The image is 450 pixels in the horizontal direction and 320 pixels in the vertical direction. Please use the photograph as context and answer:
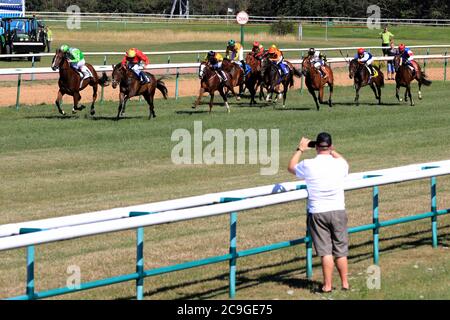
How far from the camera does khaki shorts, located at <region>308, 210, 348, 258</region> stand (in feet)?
30.5

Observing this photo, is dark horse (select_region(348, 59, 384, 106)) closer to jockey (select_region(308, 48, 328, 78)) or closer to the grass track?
the grass track

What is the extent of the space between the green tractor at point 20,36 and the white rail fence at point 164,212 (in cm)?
3837

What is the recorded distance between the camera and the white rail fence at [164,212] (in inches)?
296

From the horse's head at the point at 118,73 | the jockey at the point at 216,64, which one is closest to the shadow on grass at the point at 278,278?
the horse's head at the point at 118,73

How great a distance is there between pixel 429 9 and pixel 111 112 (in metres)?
63.8

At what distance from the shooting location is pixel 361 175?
10602 mm

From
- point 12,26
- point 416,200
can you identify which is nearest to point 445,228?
point 416,200

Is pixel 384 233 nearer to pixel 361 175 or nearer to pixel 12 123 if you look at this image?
pixel 361 175

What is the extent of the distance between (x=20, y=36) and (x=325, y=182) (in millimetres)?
40519

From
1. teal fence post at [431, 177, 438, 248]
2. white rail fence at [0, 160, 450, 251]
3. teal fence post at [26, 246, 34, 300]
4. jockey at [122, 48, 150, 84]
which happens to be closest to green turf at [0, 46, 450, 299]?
teal fence post at [431, 177, 438, 248]

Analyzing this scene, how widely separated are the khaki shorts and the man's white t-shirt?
0.17 ft

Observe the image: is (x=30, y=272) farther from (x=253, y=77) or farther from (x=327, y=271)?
(x=253, y=77)

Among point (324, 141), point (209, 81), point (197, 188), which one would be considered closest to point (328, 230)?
point (324, 141)

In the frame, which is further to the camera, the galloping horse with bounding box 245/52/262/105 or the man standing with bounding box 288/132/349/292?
the galloping horse with bounding box 245/52/262/105
